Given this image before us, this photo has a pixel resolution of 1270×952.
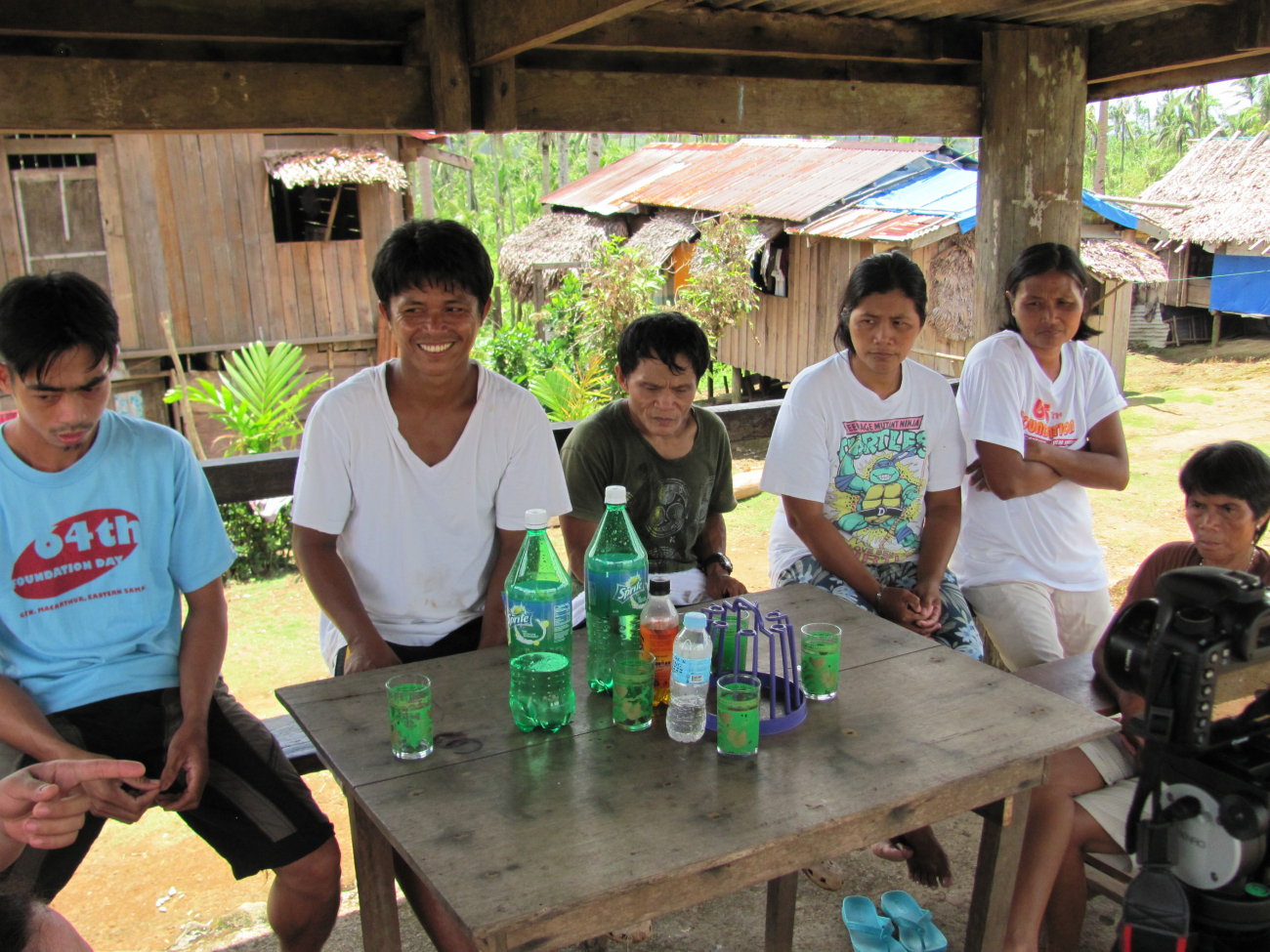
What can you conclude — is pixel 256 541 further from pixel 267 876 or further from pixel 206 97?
pixel 206 97

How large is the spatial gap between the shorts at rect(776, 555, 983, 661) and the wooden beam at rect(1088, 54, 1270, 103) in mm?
2156

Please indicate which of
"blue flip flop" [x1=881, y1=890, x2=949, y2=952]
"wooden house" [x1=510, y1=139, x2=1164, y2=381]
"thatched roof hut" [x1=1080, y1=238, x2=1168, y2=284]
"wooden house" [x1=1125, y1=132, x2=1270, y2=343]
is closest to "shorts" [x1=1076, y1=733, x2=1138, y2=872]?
"blue flip flop" [x1=881, y1=890, x2=949, y2=952]

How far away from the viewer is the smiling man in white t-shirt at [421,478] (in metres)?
2.54

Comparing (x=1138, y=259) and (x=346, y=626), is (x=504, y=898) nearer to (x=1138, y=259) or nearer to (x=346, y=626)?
(x=346, y=626)

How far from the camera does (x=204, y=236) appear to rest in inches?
399

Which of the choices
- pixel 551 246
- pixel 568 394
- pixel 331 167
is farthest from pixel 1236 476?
pixel 551 246

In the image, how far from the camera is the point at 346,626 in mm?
2512

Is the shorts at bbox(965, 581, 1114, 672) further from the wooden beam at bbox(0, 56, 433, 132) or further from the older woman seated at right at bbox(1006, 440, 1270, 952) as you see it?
the wooden beam at bbox(0, 56, 433, 132)

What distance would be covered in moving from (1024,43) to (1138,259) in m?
11.1

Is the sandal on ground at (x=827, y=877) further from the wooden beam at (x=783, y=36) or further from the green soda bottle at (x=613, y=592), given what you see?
the wooden beam at (x=783, y=36)

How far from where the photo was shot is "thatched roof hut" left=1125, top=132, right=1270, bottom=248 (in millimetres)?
17547

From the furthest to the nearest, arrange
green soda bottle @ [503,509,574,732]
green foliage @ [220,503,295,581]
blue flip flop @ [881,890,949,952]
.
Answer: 1. green foliage @ [220,503,295,581]
2. blue flip flop @ [881,890,949,952]
3. green soda bottle @ [503,509,574,732]

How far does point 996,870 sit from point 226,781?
5.60 ft

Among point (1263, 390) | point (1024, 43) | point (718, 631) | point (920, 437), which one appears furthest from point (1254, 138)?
point (718, 631)
